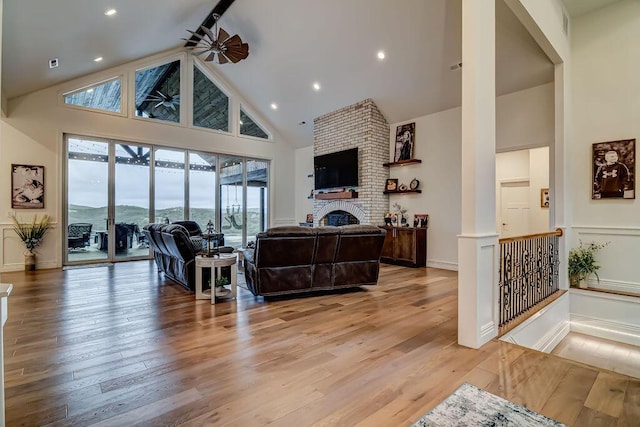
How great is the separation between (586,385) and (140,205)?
7.98 metres

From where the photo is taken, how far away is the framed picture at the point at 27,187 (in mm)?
5855

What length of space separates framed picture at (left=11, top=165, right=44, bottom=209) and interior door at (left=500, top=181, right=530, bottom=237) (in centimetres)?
981

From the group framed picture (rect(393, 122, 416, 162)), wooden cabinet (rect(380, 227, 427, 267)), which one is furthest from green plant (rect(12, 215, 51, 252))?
framed picture (rect(393, 122, 416, 162))

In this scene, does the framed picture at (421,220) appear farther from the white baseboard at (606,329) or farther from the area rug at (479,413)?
the area rug at (479,413)

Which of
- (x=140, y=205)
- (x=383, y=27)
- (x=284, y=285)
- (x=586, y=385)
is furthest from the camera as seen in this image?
(x=140, y=205)

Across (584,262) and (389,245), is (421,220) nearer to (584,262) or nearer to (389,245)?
(389,245)

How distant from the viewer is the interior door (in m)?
7.15

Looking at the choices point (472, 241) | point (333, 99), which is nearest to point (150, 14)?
point (333, 99)

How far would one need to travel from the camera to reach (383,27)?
5316mm

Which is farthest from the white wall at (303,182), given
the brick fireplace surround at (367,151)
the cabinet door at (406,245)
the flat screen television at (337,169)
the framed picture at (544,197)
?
the framed picture at (544,197)

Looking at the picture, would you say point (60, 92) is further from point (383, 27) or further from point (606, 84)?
point (606, 84)

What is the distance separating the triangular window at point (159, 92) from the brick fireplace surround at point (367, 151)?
4060 mm

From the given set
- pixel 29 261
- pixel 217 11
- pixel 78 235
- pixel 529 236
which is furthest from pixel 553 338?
pixel 29 261

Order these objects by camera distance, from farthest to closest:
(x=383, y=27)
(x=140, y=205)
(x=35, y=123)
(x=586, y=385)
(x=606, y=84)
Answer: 1. (x=140, y=205)
2. (x=35, y=123)
3. (x=383, y=27)
4. (x=606, y=84)
5. (x=586, y=385)
